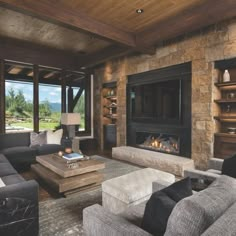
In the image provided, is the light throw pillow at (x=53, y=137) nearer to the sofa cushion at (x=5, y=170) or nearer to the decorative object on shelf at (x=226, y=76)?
the sofa cushion at (x=5, y=170)

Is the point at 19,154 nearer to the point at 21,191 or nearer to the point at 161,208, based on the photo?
the point at 21,191

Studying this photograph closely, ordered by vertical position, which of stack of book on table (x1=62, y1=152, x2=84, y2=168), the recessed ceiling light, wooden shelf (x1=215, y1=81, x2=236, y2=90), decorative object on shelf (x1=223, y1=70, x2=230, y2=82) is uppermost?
the recessed ceiling light

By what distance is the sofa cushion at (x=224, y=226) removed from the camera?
88 centimetres

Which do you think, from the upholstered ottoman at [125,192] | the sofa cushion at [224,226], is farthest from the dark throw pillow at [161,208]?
the upholstered ottoman at [125,192]

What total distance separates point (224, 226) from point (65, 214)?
2.02m

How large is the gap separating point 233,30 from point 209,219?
3645 millimetres

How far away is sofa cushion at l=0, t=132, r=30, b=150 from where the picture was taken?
4621 mm

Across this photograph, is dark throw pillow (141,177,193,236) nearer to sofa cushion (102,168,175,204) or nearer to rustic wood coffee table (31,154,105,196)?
sofa cushion (102,168,175,204)

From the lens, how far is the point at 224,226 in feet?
3.00

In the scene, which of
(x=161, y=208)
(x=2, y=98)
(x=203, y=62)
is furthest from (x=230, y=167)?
(x=2, y=98)

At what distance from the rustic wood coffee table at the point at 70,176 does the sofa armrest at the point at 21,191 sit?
2.96 feet

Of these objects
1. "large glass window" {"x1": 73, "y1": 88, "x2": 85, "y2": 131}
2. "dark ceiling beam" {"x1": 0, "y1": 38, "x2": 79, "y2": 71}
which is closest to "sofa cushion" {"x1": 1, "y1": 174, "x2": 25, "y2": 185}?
"dark ceiling beam" {"x1": 0, "y1": 38, "x2": 79, "y2": 71}

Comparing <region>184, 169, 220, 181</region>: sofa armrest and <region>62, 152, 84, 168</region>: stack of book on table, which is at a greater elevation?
<region>184, 169, 220, 181</region>: sofa armrest

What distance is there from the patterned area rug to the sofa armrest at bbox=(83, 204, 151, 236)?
755 mm
